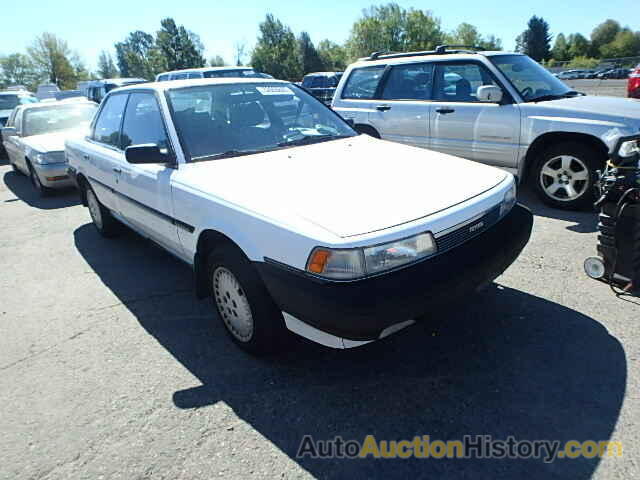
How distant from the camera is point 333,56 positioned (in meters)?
81.6

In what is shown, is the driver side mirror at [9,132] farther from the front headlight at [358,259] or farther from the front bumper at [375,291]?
the front headlight at [358,259]

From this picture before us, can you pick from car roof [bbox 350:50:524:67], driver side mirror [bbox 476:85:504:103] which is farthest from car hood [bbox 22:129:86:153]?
driver side mirror [bbox 476:85:504:103]

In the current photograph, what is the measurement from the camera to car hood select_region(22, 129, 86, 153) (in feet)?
25.6

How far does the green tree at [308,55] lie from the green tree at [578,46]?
57561 millimetres

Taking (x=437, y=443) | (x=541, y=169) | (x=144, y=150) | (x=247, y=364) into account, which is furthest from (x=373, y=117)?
(x=437, y=443)

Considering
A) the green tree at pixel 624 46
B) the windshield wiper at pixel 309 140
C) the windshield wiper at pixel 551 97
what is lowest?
the windshield wiper at pixel 309 140

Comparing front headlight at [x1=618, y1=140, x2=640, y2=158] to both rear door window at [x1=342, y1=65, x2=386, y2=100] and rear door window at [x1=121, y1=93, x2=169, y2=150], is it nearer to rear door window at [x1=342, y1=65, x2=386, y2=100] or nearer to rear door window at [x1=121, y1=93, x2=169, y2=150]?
rear door window at [x1=121, y1=93, x2=169, y2=150]

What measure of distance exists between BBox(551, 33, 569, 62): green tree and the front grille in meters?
105

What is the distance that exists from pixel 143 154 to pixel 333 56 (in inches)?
3351

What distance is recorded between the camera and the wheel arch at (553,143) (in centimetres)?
492

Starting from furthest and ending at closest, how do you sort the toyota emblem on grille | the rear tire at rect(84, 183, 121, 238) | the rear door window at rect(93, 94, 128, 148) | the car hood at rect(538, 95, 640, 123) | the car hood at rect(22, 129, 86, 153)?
1. the car hood at rect(22, 129, 86, 153)
2. the rear tire at rect(84, 183, 121, 238)
3. the car hood at rect(538, 95, 640, 123)
4. the rear door window at rect(93, 94, 128, 148)
5. the toyota emblem on grille

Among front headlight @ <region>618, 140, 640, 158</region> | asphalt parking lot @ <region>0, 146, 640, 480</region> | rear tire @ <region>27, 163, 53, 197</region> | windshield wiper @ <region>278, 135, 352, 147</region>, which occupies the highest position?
windshield wiper @ <region>278, 135, 352, 147</region>

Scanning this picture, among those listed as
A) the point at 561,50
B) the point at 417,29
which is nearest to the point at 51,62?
the point at 417,29

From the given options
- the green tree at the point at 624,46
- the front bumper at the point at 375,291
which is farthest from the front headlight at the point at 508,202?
the green tree at the point at 624,46
